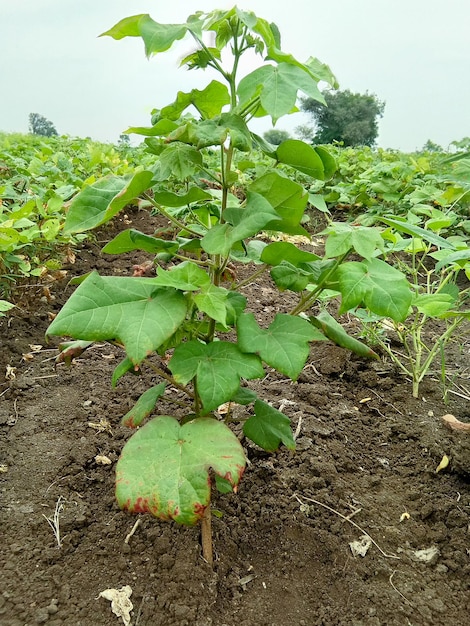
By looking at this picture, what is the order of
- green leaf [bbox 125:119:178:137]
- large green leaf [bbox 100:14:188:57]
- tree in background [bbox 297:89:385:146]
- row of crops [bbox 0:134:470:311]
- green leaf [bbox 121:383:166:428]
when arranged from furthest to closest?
tree in background [bbox 297:89:385:146] → row of crops [bbox 0:134:470:311] → green leaf [bbox 121:383:166:428] → green leaf [bbox 125:119:178:137] → large green leaf [bbox 100:14:188:57]

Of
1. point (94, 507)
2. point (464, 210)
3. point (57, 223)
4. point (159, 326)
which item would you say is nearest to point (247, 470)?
point (94, 507)

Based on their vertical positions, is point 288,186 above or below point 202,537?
above

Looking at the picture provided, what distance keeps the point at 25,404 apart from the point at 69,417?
0.18 metres

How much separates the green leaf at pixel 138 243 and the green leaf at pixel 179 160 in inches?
4.9

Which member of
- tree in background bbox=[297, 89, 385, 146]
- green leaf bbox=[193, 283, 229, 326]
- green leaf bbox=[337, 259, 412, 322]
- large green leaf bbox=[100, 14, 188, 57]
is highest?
tree in background bbox=[297, 89, 385, 146]

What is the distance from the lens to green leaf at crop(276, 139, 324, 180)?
0.95 metres

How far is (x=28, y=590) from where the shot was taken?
1.04m

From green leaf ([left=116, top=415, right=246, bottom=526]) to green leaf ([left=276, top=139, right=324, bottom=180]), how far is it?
1.71 ft

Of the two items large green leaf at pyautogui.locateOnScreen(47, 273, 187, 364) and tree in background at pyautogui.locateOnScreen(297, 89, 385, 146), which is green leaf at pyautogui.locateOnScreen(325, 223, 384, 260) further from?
tree in background at pyautogui.locateOnScreen(297, 89, 385, 146)

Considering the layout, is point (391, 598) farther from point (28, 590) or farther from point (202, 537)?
point (28, 590)

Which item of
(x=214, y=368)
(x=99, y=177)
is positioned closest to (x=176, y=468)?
(x=214, y=368)

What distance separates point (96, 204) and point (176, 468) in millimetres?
512

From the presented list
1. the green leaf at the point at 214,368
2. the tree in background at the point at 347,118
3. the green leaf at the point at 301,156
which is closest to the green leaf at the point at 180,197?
the green leaf at the point at 301,156

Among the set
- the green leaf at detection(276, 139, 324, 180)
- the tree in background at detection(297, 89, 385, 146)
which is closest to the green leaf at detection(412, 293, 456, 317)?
the green leaf at detection(276, 139, 324, 180)
